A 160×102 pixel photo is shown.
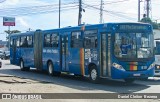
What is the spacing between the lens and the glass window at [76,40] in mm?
21000

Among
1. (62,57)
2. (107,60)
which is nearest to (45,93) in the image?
(107,60)

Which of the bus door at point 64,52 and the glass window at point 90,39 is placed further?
the bus door at point 64,52

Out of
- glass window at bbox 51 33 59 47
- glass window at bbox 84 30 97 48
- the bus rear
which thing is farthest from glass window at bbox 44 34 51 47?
the bus rear

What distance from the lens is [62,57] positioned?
2325 cm

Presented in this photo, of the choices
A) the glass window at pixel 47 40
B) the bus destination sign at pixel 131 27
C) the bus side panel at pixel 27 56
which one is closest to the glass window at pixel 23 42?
the bus side panel at pixel 27 56

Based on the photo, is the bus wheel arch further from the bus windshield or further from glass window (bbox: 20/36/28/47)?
glass window (bbox: 20/36/28/47)

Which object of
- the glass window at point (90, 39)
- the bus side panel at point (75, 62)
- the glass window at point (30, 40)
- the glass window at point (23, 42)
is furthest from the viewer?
the glass window at point (23, 42)

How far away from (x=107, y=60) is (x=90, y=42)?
186 centimetres

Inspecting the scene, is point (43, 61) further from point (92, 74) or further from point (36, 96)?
point (36, 96)

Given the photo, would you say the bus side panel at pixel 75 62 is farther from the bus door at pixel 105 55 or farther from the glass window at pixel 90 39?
the bus door at pixel 105 55

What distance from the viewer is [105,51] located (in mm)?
18766

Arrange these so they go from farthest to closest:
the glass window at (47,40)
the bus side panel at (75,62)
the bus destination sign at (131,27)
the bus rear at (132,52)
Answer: the glass window at (47,40)
the bus side panel at (75,62)
the bus destination sign at (131,27)
the bus rear at (132,52)

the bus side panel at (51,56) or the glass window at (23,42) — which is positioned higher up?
the glass window at (23,42)

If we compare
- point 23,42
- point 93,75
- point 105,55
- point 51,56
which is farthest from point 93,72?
point 23,42
